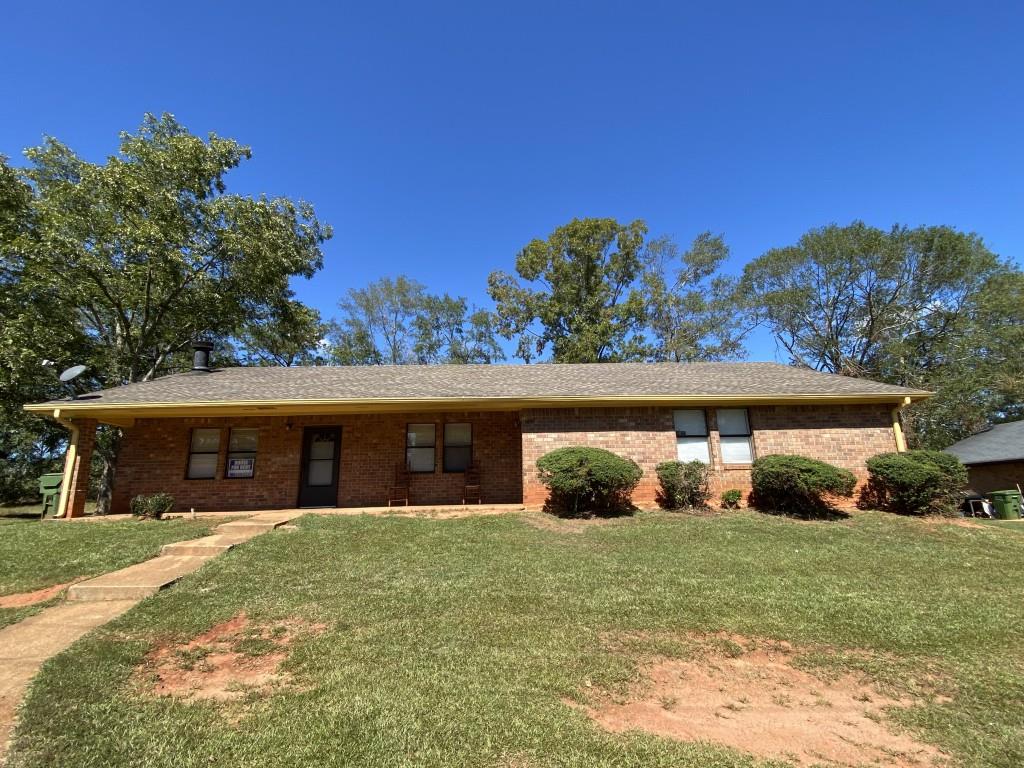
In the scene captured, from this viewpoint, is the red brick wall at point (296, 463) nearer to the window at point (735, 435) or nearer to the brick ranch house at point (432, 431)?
the brick ranch house at point (432, 431)

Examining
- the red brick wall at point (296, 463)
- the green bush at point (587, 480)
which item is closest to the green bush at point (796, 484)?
the green bush at point (587, 480)

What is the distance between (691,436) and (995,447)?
49.6 feet

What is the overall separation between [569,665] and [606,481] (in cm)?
595

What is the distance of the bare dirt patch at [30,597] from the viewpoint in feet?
16.1

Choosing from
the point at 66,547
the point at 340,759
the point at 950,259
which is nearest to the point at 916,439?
the point at 950,259

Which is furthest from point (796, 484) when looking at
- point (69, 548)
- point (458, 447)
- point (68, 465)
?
point (68, 465)

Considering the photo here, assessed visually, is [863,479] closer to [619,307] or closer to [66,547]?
[66,547]

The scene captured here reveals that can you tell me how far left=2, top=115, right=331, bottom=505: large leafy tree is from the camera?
599 inches

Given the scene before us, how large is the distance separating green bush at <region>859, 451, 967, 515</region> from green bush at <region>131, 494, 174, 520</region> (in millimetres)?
15019

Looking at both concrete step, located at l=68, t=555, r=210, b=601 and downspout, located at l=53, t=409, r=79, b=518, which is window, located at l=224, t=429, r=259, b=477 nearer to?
downspout, located at l=53, t=409, r=79, b=518

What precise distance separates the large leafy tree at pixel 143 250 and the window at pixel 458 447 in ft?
36.7

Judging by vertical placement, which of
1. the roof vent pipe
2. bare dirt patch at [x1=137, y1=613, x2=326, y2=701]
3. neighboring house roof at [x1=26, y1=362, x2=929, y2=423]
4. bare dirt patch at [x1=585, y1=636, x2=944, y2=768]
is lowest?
bare dirt patch at [x1=585, y1=636, x2=944, y2=768]

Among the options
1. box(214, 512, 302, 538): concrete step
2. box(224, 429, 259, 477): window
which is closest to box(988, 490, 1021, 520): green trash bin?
box(214, 512, 302, 538): concrete step

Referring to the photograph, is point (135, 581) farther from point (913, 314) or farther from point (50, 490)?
point (913, 314)
